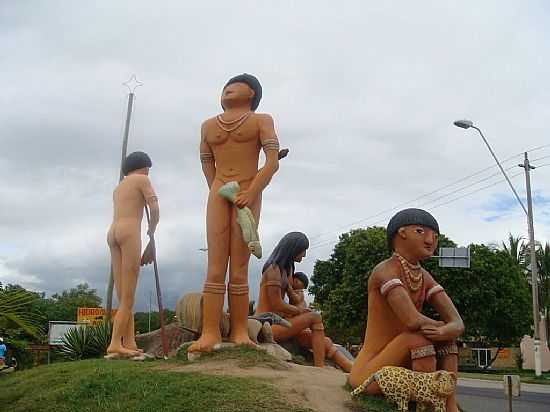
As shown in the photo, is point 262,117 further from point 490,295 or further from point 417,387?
point 490,295

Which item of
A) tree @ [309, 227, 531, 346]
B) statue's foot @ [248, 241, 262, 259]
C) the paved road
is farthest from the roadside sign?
tree @ [309, 227, 531, 346]

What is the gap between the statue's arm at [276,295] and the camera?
29.9ft

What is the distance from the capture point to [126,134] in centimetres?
1722

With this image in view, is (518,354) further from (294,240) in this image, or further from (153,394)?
(153,394)

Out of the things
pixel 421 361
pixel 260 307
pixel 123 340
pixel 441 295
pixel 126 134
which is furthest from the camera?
pixel 126 134

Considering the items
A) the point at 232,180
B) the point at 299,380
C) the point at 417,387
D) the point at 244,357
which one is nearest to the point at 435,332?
the point at 417,387

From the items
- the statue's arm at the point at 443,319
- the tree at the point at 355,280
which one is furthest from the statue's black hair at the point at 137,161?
the tree at the point at 355,280

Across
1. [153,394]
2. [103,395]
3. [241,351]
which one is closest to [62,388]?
[103,395]

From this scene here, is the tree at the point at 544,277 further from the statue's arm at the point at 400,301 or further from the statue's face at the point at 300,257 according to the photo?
the statue's arm at the point at 400,301

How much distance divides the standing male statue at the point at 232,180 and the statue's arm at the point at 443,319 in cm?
240

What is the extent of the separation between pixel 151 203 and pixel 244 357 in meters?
2.72

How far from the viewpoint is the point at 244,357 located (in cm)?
711

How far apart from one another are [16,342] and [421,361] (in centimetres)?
545

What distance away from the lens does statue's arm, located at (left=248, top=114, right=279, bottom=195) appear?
7.74 metres
